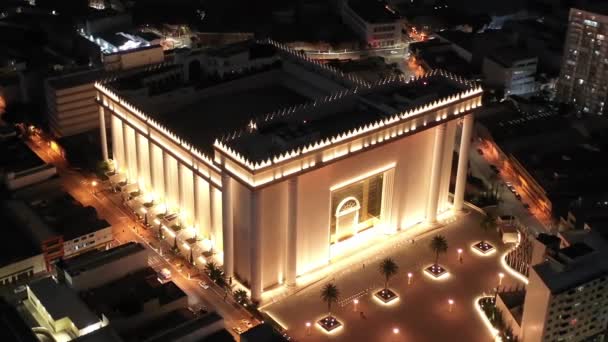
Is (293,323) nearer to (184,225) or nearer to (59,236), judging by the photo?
(184,225)

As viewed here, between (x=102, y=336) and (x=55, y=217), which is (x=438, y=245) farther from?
(x=55, y=217)

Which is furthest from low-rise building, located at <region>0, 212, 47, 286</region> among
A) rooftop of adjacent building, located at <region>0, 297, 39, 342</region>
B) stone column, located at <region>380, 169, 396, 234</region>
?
stone column, located at <region>380, 169, 396, 234</region>

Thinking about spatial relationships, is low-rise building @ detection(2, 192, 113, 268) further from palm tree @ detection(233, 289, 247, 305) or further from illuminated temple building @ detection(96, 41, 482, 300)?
palm tree @ detection(233, 289, 247, 305)

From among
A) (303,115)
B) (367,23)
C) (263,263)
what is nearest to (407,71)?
(367,23)

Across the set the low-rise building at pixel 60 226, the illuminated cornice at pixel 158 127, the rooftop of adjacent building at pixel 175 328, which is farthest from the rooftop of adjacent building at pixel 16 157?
the rooftop of adjacent building at pixel 175 328

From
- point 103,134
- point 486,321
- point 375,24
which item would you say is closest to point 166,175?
point 103,134

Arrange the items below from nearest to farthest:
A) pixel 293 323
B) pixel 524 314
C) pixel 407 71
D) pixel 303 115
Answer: pixel 524 314
pixel 293 323
pixel 303 115
pixel 407 71
